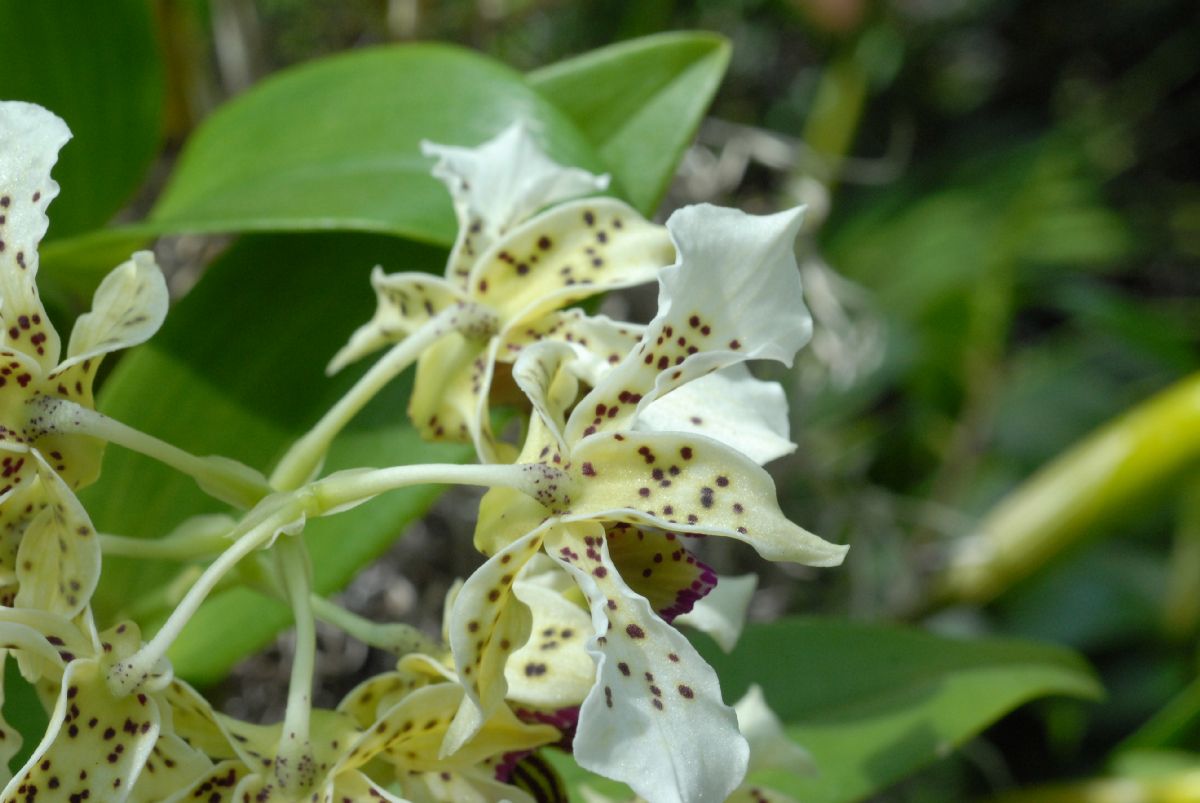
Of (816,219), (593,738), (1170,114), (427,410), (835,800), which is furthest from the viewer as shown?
(1170,114)

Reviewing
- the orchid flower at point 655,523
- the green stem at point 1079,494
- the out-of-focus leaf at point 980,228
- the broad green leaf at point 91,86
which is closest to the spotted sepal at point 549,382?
the orchid flower at point 655,523

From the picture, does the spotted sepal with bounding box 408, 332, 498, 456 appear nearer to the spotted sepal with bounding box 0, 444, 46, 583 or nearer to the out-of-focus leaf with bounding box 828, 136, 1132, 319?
the spotted sepal with bounding box 0, 444, 46, 583

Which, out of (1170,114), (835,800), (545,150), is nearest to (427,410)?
(545,150)

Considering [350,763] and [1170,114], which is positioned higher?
[350,763]

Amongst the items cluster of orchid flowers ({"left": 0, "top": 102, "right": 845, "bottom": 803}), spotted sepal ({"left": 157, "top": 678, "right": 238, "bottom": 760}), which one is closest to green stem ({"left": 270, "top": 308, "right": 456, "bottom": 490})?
cluster of orchid flowers ({"left": 0, "top": 102, "right": 845, "bottom": 803})

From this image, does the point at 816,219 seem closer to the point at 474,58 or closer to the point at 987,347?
the point at 987,347

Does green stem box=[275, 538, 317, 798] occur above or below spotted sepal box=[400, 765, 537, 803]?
above
